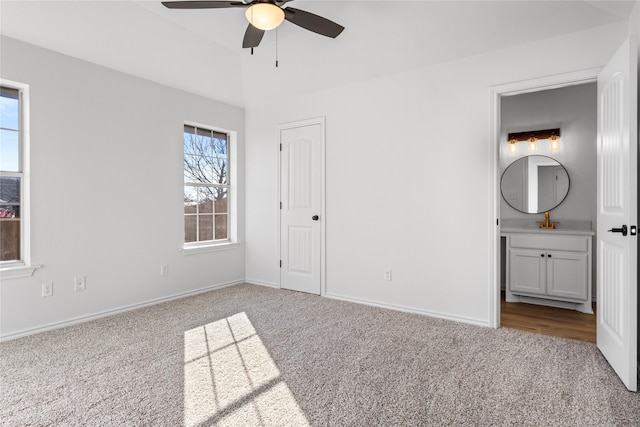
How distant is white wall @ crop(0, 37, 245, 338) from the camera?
3035mm

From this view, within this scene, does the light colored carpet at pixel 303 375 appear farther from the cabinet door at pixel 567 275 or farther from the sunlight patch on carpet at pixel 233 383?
the cabinet door at pixel 567 275

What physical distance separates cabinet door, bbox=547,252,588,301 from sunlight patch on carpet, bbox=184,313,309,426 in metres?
3.19

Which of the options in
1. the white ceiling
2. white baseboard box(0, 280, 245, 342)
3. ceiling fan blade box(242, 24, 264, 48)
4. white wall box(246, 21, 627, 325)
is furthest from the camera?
white wall box(246, 21, 627, 325)

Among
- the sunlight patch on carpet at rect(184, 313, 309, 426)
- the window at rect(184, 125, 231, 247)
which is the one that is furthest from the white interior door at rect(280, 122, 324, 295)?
the sunlight patch on carpet at rect(184, 313, 309, 426)

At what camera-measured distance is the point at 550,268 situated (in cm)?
393

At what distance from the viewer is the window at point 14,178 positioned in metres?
2.96

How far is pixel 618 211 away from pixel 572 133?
2.40 meters

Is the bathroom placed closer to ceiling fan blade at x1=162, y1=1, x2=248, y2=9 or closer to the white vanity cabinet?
the white vanity cabinet

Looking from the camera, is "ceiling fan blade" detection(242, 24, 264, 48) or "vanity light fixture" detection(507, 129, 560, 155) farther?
"vanity light fixture" detection(507, 129, 560, 155)

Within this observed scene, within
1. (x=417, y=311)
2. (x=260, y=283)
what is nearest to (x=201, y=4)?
(x=417, y=311)

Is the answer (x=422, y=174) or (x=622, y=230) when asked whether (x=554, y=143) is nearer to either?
(x=422, y=174)

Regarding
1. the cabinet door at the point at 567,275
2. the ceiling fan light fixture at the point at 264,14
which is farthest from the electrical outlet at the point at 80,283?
the cabinet door at the point at 567,275

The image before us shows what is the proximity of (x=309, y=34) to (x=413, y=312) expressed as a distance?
2.91 m

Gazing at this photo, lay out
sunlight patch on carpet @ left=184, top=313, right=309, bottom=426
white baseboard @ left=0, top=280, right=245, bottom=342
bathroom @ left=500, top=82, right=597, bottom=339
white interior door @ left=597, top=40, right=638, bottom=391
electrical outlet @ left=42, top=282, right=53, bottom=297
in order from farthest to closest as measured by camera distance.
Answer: bathroom @ left=500, top=82, right=597, bottom=339
electrical outlet @ left=42, top=282, right=53, bottom=297
white baseboard @ left=0, top=280, right=245, bottom=342
white interior door @ left=597, top=40, right=638, bottom=391
sunlight patch on carpet @ left=184, top=313, right=309, bottom=426
